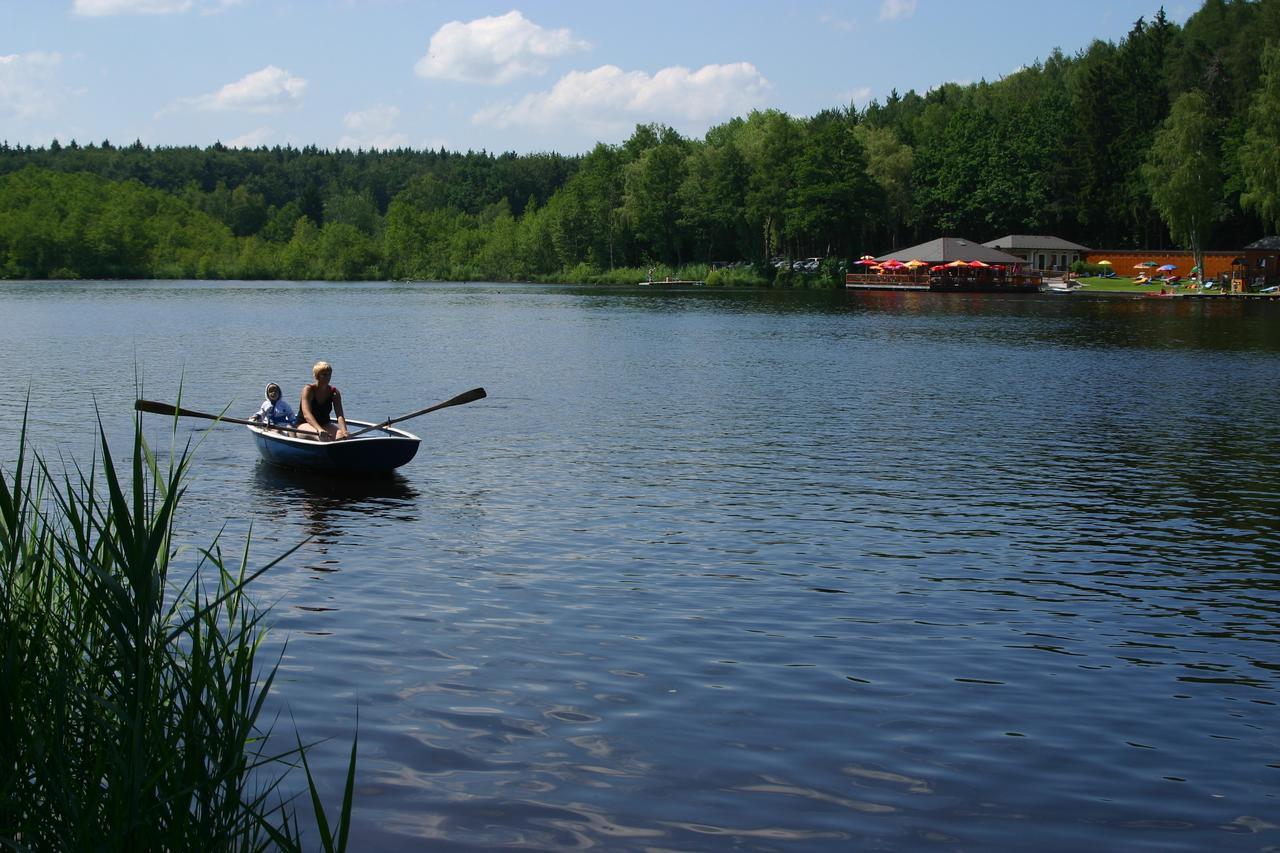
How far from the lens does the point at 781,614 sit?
1244 cm

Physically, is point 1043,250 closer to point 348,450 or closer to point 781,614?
point 348,450

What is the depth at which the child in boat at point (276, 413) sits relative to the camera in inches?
837

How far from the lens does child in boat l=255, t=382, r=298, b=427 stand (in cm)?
2127

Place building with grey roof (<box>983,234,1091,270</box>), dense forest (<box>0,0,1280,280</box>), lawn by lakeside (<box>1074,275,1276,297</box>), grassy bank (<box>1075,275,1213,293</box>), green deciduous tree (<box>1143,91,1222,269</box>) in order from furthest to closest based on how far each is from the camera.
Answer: building with grey roof (<box>983,234,1091,270</box>) → dense forest (<box>0,0,1280,280</box>) → grassy bank (<box>1075,275,1213,293</box>) → lawn by lakeside (<box>1074,275,1276,297</box>) → green deciduous tree (<box>1143,91,1222,269</box>)

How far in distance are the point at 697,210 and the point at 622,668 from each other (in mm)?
118200

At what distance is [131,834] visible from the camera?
189 inches

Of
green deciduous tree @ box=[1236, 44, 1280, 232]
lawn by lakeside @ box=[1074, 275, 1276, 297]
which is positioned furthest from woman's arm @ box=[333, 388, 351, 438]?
lawn by lakeside @ box=[1074, 275, 1276, 297]

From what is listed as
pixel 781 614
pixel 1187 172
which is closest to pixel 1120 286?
pixel 1187 172

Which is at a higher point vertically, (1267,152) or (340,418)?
(1267,152)

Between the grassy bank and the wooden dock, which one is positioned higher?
the wooden dock

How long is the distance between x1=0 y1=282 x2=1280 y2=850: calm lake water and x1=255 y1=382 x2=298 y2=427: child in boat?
3.63ft

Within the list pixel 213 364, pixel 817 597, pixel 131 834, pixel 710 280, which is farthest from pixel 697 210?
pixel 131 834

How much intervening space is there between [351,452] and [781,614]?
30.1 feet

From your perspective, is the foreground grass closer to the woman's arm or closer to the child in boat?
the woman's arm
